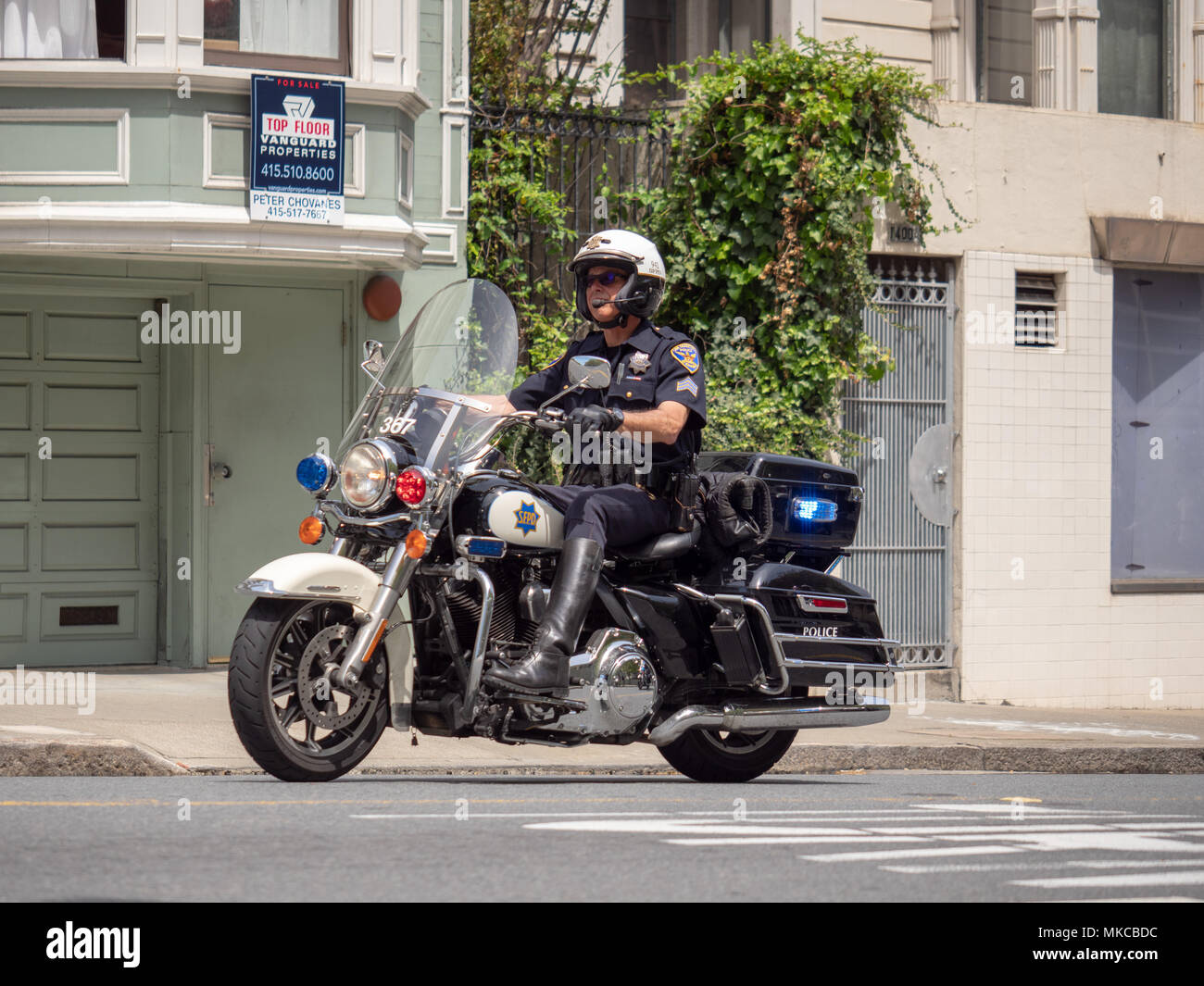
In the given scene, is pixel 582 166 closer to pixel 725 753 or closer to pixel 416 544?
pixel 725 753

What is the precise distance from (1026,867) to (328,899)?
2.22 meters

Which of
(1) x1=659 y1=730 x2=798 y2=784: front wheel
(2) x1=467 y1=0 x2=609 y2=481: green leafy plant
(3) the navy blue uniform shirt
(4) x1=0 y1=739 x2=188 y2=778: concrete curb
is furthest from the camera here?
(2) x1=467 y1=0 x2=609 y2=481: green leafy plant

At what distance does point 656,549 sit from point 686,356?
2.62ft

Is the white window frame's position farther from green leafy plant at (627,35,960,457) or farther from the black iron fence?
green leafy plant at (627,35,960,457)

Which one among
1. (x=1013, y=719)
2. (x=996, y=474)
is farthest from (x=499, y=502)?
(x=996, y=474)

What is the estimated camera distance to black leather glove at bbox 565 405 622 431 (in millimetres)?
7047

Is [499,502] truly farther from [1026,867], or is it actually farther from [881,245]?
[881,245]

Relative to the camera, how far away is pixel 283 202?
12125mm

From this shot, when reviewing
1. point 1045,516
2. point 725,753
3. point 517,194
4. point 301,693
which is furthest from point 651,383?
point 1045,516

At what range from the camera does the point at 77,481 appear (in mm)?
13016

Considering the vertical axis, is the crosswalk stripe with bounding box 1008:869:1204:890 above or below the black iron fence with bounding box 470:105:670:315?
below

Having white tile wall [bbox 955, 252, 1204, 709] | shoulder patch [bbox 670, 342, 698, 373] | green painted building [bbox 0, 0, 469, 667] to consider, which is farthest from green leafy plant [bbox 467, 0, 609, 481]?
shoulder patch [bbox 670, 342, 698, 373]

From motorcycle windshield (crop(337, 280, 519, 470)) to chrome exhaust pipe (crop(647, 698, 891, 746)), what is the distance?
4.78 ft
